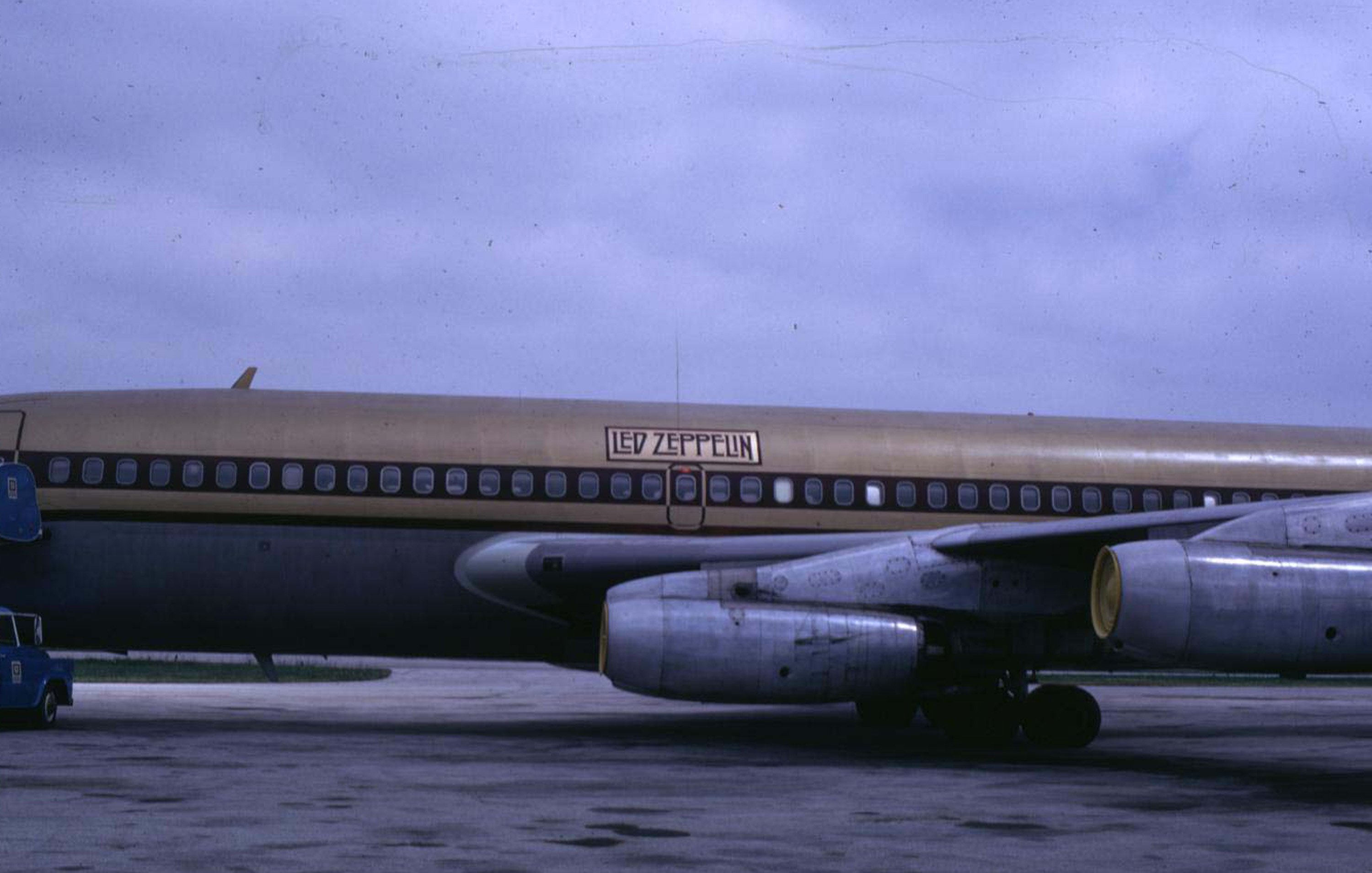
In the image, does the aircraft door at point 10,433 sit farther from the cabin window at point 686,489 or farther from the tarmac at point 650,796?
the cabin window at point 686,489

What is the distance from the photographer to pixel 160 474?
63.9 ft

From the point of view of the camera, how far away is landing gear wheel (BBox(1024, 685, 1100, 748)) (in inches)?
709

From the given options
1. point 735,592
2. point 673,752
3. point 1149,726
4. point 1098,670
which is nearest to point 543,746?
point 673,752

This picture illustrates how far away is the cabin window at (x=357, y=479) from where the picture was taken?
64.5 feet

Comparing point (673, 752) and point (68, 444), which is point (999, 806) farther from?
point (68, 444)

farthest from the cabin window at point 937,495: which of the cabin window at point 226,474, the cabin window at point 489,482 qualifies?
the cabin window at point 226,474

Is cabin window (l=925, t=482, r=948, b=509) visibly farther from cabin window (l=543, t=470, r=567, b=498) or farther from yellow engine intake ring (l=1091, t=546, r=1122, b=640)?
yellow engine intake ring (l=1091, t=546, r=1122, b=640)

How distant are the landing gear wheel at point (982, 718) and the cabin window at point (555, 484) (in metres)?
5.62

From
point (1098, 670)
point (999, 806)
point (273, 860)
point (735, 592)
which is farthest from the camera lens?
point (1098, 670)

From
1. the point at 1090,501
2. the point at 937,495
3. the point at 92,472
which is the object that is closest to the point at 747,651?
the point at 937,495

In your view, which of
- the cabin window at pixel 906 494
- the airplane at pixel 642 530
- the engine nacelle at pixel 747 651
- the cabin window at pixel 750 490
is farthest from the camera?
the cabin window at pixel 906 494

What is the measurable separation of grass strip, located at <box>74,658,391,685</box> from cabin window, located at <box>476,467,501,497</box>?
17.8 meters

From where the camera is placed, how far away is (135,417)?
19875mm

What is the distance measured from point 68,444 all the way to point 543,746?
779 centimetres
